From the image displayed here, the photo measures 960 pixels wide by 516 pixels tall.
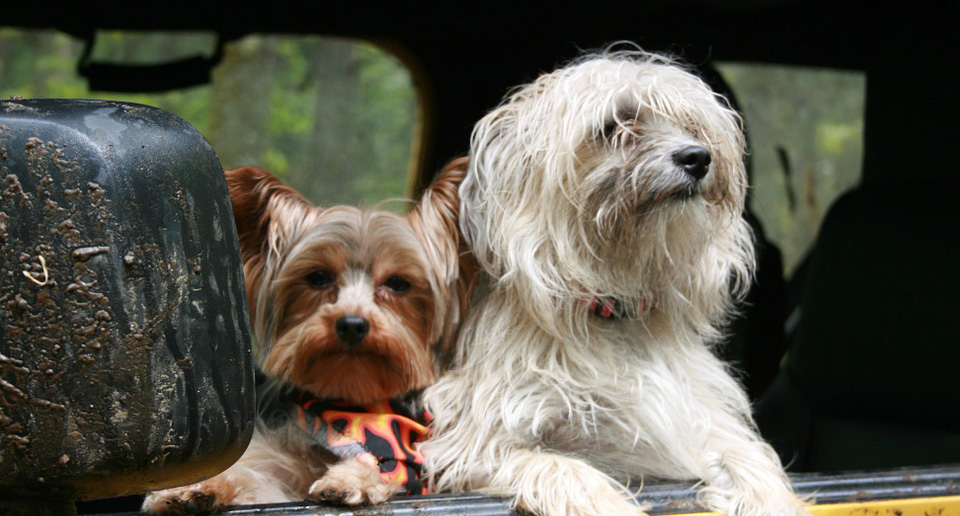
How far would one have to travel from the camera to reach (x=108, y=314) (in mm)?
1231

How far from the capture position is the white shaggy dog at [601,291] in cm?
245

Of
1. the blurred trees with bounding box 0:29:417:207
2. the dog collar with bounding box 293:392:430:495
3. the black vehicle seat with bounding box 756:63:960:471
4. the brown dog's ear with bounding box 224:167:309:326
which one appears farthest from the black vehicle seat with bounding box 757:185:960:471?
the blurred trees with bounding box 0:29:417:207

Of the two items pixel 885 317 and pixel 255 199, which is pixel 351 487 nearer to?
pixel 255 199

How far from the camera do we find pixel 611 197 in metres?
2.49

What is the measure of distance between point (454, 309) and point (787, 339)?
81.3 inches

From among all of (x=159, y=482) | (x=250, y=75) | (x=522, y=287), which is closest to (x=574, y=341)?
(x=522, y=287)

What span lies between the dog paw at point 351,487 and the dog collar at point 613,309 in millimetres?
735

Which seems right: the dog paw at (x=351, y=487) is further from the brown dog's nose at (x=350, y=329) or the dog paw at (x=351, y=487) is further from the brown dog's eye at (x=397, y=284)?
the brown dog's eye at (x=397, y=284)

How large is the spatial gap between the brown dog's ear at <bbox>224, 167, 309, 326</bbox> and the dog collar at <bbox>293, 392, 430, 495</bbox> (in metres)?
0.34

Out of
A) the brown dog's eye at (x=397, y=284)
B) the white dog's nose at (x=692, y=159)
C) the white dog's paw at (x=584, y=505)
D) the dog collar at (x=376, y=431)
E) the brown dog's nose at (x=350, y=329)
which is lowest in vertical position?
the dog collar at (x=376, y=431)

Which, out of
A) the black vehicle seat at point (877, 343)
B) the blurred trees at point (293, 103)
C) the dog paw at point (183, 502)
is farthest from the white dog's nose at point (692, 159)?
the blurred trees at point (293, 103)

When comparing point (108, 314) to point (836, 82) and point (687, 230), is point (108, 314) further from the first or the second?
point (836, 82)

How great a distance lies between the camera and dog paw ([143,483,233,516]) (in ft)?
5.97

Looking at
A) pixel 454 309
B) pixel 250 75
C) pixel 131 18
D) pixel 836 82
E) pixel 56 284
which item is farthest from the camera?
pixel 250 75
